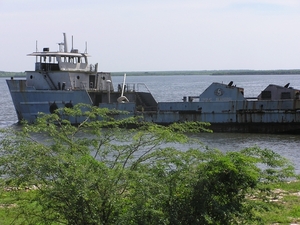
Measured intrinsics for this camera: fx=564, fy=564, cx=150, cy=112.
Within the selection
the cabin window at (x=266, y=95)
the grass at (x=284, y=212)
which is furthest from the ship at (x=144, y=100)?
the grass at (x=284, y=212)

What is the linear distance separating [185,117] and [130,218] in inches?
860

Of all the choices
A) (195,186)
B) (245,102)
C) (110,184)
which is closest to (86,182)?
(110,184)

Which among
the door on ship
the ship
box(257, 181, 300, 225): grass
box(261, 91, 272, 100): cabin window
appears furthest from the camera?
the door on ship

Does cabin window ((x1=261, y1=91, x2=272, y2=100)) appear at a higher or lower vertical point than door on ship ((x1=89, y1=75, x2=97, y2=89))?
lower

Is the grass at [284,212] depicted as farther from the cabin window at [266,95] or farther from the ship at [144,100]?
the cabin window at [266,95]

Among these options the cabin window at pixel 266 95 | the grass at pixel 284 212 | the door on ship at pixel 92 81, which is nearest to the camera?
the grass at pixel 284 212

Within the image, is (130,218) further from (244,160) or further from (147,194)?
(244,160)

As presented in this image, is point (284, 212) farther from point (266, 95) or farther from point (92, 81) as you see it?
point (92, 81)

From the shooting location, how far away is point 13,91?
3219cm

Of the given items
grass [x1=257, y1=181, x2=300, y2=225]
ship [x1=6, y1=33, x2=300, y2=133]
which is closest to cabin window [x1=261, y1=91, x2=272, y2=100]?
ship [x1=6, y1=33, x2=300, y2=133]

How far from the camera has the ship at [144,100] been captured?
27.4m

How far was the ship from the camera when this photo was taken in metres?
27.4

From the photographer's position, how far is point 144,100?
108 ft

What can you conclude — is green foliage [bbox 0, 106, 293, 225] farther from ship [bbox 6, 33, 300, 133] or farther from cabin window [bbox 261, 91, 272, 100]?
cabin window [bbox 261, 91, 272, 100]
